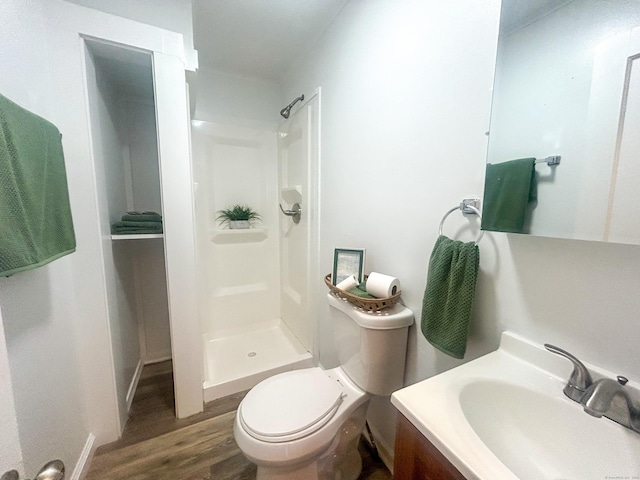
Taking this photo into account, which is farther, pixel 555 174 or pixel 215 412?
pixel 215 412

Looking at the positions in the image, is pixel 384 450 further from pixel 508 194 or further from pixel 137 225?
pixel 137 225

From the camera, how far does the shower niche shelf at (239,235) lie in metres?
2.29

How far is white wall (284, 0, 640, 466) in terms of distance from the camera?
65 cm

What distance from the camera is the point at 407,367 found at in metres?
1.19

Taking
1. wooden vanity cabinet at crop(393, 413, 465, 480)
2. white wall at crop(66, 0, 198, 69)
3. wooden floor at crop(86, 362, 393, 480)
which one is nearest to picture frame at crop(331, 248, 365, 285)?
wooden vanity cabinet at crop(393, 413, 465, 480)

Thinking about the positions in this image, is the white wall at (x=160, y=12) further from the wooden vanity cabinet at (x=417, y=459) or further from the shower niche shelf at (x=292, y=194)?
the wooden vanity cabinet at (x=417, y=459)

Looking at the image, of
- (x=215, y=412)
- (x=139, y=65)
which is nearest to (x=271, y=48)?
(x=139, y=65)

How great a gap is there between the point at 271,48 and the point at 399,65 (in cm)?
115

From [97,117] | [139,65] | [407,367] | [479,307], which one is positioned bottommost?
[407,367]

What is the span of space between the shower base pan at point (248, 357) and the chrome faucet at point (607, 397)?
5.50 feet

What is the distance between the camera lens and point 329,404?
107 cm

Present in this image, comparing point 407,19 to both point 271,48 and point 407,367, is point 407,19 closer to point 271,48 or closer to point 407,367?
point 271,48

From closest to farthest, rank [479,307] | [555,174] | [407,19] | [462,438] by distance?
1. [462,438]
2. [555,174]
3. [479,307]
4. [407,19]

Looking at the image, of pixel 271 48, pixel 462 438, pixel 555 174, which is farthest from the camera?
pixel 271 48
